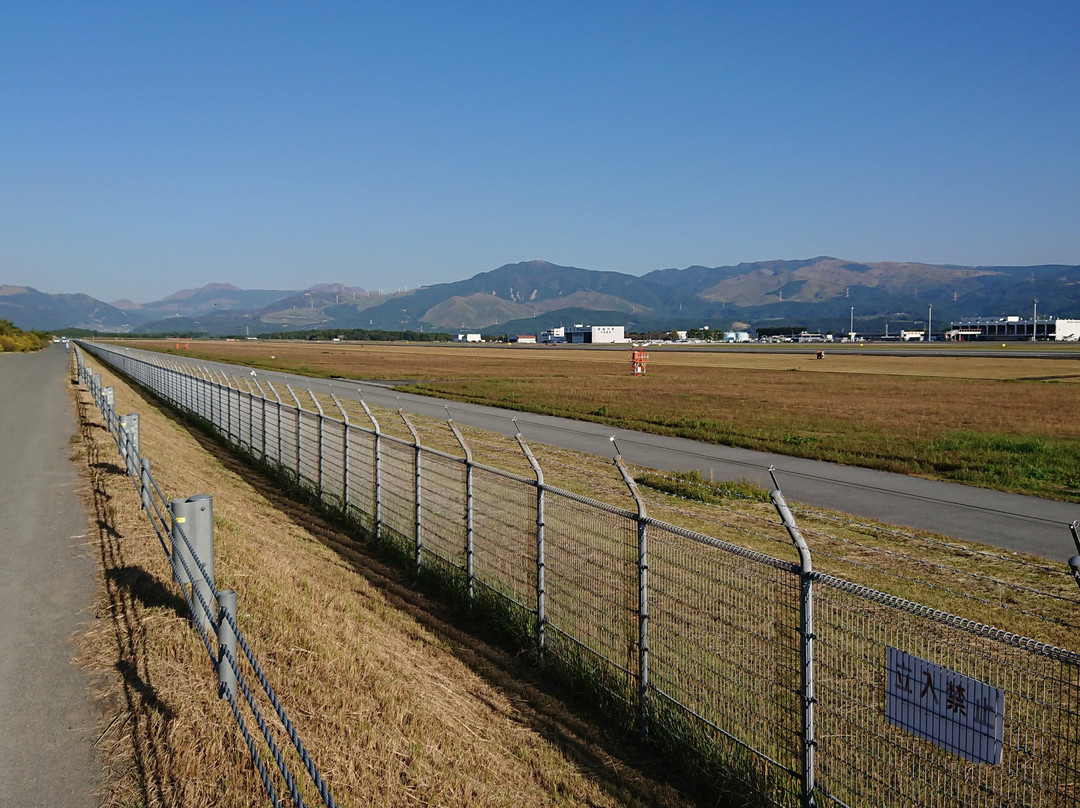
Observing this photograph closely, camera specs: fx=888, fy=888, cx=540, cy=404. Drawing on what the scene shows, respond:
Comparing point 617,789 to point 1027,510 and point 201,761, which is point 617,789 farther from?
point 1027,510

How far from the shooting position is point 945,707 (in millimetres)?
4410

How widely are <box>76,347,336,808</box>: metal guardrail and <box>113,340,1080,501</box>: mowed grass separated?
15543 mm

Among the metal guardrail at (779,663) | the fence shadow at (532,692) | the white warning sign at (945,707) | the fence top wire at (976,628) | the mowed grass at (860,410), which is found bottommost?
the mowed grass at (860,410)

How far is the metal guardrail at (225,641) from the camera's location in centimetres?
407

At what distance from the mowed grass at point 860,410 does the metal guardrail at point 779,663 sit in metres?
8.61

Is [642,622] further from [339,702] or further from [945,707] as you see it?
[945,707]

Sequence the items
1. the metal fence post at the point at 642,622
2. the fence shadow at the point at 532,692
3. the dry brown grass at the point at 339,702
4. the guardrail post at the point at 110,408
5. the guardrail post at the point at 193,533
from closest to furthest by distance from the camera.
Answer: the dry brown grass at the point at 339,702, the fence shadow at the point at 532,692, the metal fence post at the point at 642,622, the guardrail post at the point at 193,533, the guardrail post at the point at 110,408

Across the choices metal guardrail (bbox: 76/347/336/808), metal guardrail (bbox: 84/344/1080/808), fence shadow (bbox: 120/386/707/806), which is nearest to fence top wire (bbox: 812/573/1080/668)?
metal guardrail (bbox: 84/344/1080/808)

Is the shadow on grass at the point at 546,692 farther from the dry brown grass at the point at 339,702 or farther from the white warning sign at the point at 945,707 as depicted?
the white warning sign at the point at 945,707

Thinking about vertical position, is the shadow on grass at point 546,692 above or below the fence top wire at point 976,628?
below

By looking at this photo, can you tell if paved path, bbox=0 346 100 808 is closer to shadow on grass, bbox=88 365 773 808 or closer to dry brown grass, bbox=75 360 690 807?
dry brown grass, bbox=75 360 690 807

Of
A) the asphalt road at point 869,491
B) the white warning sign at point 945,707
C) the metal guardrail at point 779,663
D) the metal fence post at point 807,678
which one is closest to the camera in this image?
the white warning sign at point 945,707

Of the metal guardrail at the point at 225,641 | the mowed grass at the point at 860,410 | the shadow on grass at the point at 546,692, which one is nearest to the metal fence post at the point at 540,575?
the shadow on grass at the point at 546,692

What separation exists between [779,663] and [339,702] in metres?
3.19
